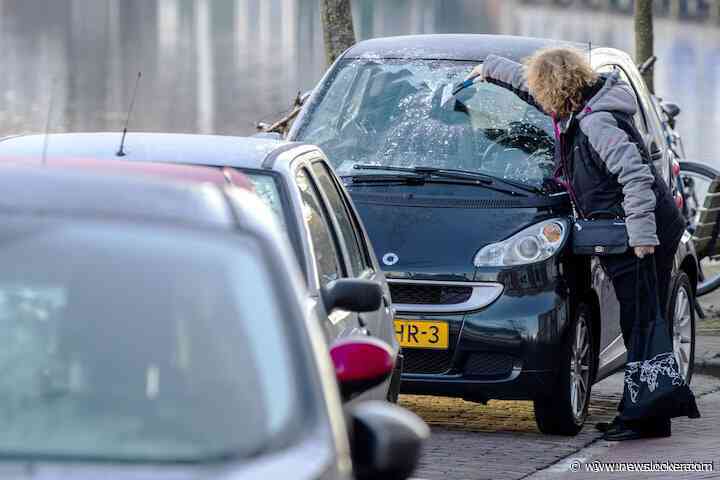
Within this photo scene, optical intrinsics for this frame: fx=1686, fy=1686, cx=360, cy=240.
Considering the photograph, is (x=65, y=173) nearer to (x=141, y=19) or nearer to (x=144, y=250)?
(x=144, y=250)

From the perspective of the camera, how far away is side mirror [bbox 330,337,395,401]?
391cm

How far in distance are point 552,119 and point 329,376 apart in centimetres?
487

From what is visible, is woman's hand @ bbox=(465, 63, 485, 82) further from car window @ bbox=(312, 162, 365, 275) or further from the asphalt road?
car window @ bbox=(312, 162, 365, 275)

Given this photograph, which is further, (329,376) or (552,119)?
(552,119)

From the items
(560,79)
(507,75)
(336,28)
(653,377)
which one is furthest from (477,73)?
(336,28)

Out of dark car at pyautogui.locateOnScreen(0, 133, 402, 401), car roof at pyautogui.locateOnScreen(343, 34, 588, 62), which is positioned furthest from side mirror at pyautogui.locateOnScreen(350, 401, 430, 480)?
car roof at pyautogui.locateOnScreen(343, 34, 588, 62)

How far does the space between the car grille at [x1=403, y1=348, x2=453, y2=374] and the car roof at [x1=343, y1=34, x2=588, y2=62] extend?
177 cm

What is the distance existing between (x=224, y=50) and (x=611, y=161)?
47.8 meters

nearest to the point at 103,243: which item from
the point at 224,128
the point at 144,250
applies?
the point at 144,250

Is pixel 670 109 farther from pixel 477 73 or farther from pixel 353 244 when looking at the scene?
pixel 353 244

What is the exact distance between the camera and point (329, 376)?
133 inches

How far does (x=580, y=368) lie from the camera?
8.02 m

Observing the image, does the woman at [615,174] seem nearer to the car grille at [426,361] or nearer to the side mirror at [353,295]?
the car grille at [426,361]

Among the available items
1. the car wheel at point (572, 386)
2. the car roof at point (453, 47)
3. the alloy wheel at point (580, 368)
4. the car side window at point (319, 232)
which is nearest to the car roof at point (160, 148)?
the car side window at point (319, 232)
